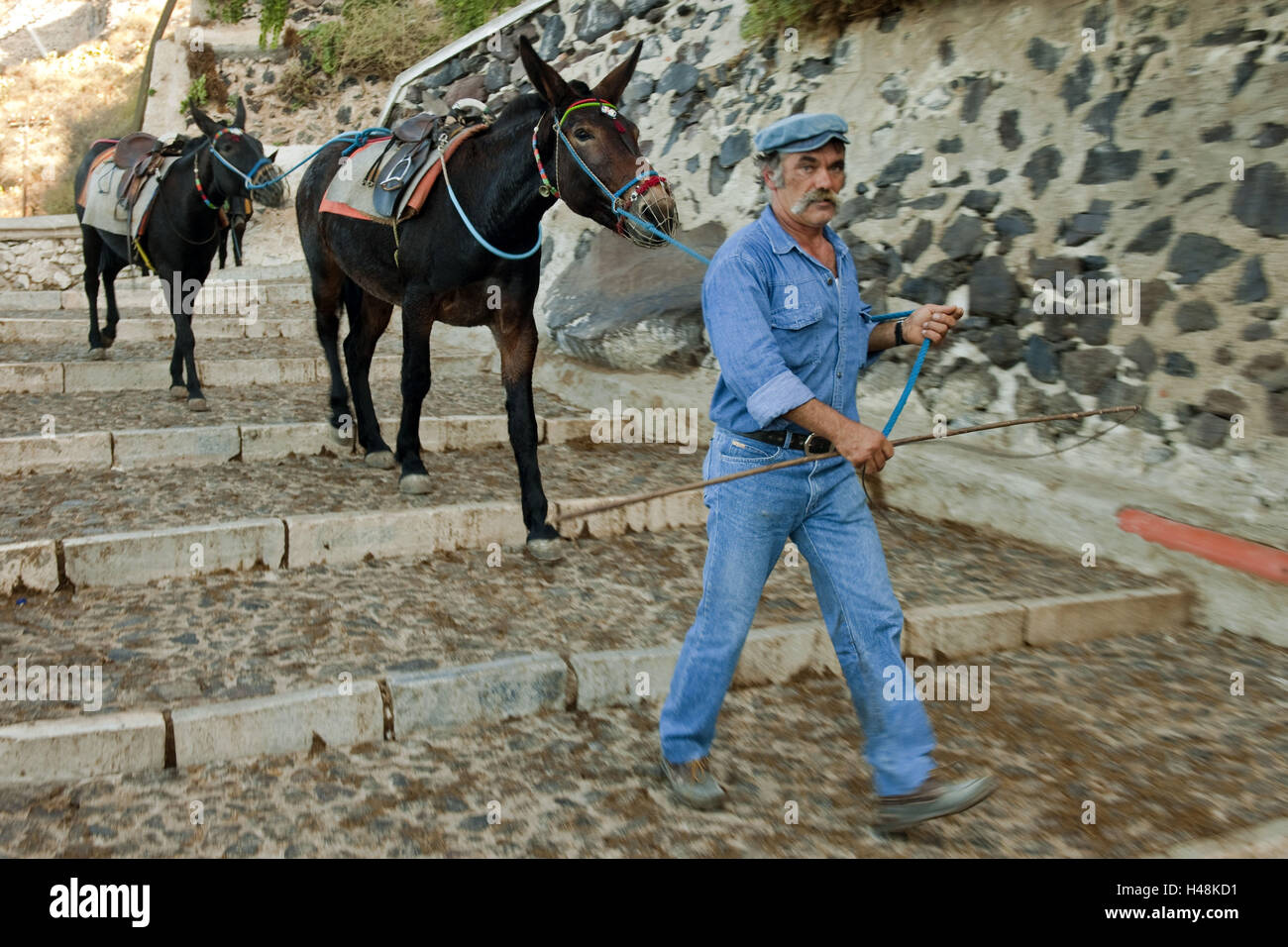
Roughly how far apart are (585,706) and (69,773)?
1.53 meters

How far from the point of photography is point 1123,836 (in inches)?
101

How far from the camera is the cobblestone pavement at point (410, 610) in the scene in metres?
3.25

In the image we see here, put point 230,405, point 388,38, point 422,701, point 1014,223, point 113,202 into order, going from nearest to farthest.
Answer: point 422,701 < point 1014,223 < point 230,405 < point 113,202 < point 388,38

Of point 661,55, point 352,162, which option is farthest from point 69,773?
point 661,55

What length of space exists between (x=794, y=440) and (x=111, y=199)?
697 centimetres

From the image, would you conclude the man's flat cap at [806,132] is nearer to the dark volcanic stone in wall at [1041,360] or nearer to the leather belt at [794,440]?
the leather belt at [794,440]

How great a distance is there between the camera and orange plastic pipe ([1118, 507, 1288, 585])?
3.75 m

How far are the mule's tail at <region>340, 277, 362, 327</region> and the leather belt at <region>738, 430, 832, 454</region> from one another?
4.24 meters

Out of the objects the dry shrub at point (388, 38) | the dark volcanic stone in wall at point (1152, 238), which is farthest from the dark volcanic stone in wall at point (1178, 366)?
the dry shrub at point (388, 38)

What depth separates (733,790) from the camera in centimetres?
280

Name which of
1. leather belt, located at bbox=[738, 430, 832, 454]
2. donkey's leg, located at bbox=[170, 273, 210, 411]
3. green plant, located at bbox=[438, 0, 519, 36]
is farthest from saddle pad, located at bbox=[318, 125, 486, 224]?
green plant, located at bbox=[438, 0, 519, 36]

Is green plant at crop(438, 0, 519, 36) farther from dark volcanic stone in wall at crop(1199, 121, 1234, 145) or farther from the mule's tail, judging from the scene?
dark volcanic stone in wall at crop(1199, 121, 1234, 145)

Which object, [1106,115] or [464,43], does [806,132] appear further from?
[464,43]

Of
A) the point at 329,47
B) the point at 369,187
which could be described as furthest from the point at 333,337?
the point at 329,47
